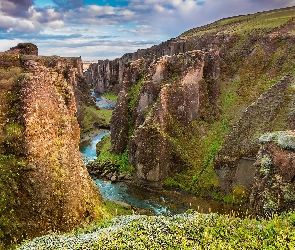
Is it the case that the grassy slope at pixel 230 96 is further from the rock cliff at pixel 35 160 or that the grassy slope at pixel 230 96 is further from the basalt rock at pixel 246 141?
the rock cliff at pixel 35 160

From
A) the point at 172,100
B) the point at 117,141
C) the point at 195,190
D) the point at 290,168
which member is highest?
the point at 172,100

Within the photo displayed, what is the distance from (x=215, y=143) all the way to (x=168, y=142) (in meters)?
9.07

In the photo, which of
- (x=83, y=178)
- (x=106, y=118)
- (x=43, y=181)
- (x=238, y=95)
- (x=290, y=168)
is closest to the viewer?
(x=43, y=181)

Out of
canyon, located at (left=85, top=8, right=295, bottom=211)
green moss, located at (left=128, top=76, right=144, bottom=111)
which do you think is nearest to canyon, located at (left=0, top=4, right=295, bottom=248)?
canyon, located at (left=85, top=8, right=295, bottom=211)

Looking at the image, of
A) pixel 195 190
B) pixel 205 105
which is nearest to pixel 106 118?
pixel 205 105

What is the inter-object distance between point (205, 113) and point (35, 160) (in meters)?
44.0

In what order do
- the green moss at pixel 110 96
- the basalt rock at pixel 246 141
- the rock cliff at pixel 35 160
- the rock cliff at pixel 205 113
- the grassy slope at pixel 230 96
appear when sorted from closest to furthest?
the rock cliff at pixel 35 160
the basalt rock at pixel 246 141
the rock cliff at pixel 205 113
the grassy slope at pixel 230 96
the green moss at pixel 110 96

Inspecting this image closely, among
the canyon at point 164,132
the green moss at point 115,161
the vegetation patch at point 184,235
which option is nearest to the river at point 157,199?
the canyon at point 164,132

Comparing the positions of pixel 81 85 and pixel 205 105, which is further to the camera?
pixel 81 85

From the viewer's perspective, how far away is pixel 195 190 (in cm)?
5462

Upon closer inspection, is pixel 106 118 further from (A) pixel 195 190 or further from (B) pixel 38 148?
(B) pixel 38 148

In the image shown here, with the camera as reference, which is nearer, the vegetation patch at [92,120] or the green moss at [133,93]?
the green moss at [133,93]

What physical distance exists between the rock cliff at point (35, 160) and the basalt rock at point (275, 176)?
1627cm

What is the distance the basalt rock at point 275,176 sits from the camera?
29750mm
